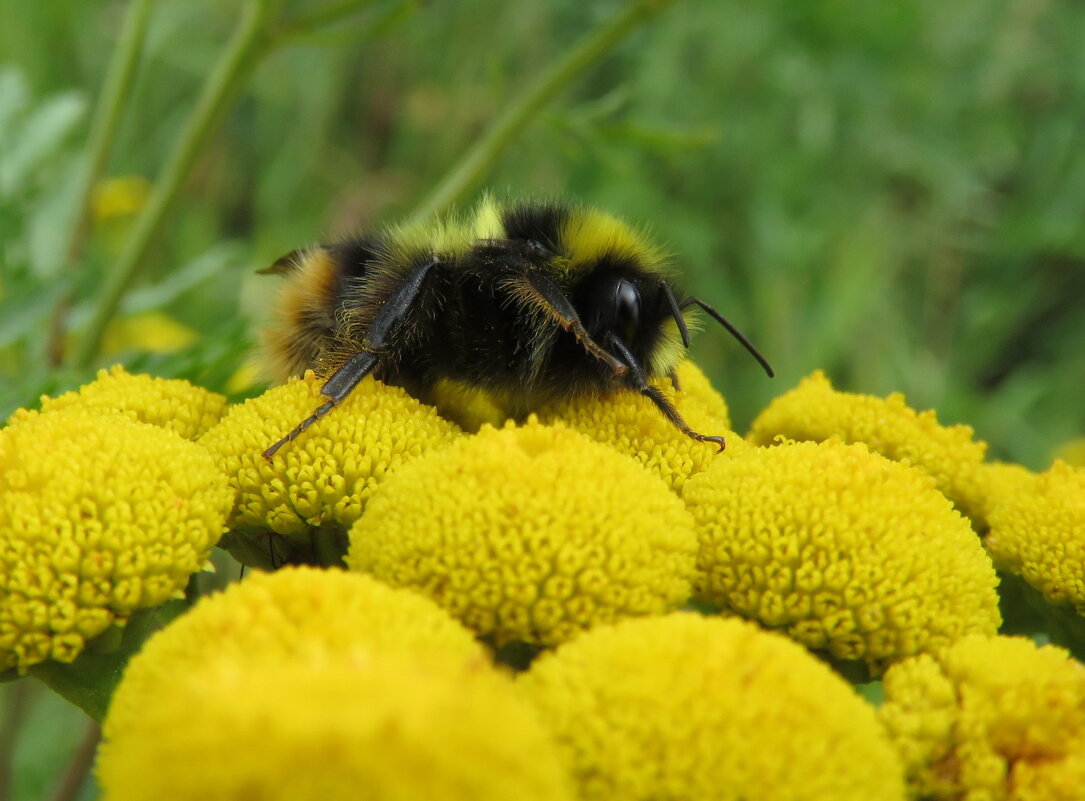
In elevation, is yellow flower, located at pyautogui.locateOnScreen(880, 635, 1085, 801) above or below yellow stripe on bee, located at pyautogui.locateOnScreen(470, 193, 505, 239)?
below

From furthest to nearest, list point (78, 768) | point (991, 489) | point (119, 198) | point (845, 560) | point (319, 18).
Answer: point (119, 198), point (319, 18), point (78, 768), point (991, 489), point (845, 560)

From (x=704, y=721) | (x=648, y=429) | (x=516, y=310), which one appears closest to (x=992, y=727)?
(x=704, y=721)

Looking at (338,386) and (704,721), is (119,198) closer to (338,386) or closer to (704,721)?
(338,386)

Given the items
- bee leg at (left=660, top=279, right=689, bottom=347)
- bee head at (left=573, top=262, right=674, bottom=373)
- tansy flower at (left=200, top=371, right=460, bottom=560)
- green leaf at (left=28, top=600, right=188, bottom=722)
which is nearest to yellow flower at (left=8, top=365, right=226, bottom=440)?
tansy flower at (left=200, top=371, right=460, bottom=560)

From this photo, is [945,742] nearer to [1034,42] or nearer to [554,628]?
[554,628]

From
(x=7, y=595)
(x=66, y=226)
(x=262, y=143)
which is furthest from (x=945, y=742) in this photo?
(x=262, y=143)

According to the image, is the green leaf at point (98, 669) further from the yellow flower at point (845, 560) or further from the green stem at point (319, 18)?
the green stem at point (319, 18)

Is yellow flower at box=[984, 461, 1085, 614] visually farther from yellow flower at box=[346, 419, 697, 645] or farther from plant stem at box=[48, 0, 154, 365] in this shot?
plant stem at box=[48, 0, 154, 365]
